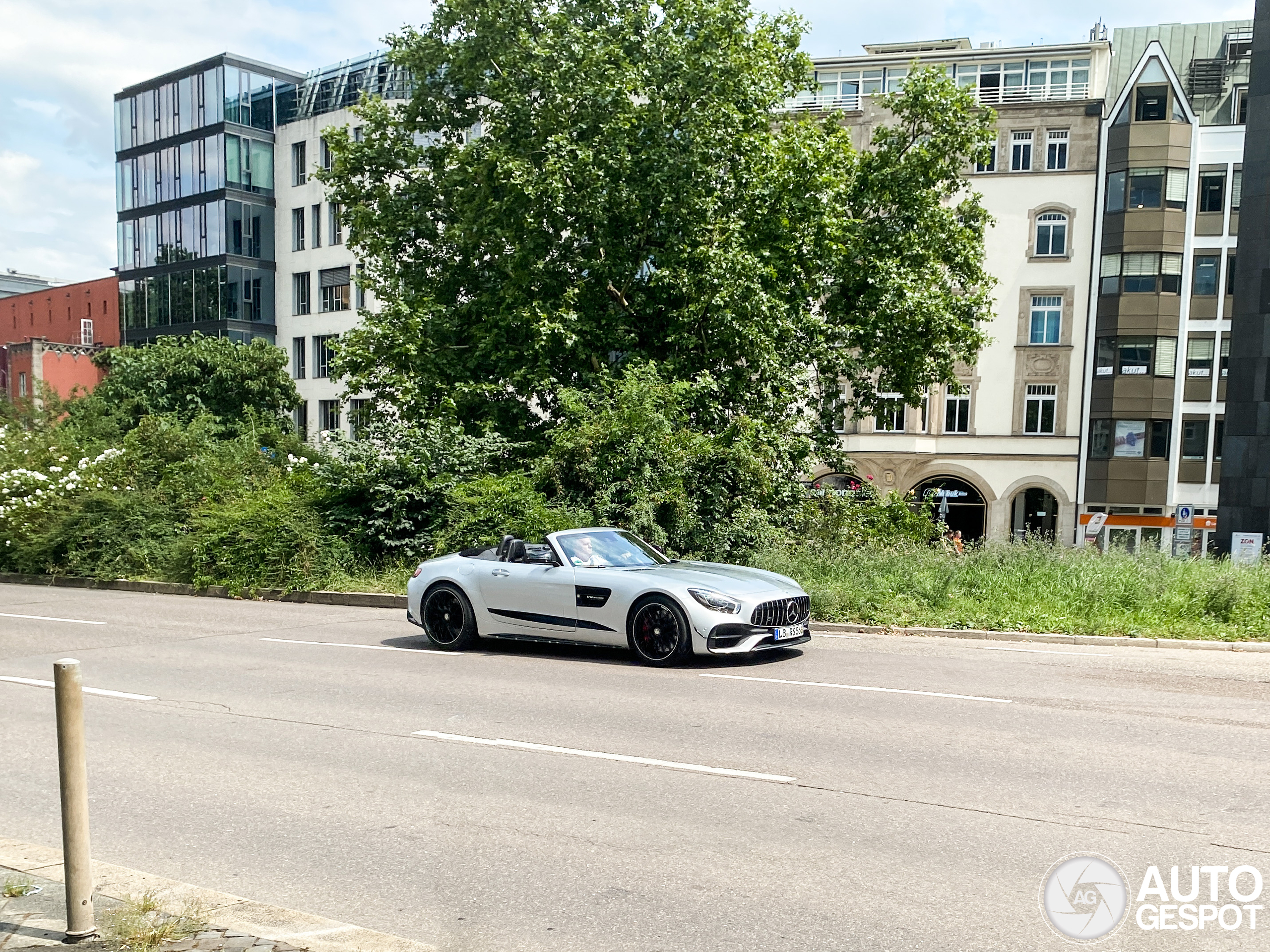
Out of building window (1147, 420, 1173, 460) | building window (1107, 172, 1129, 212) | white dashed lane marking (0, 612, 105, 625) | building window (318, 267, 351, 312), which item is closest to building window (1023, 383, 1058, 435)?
building window (1147, 420, 1173, 460)

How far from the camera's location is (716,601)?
11.1 m

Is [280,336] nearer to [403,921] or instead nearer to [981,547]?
[981,547]

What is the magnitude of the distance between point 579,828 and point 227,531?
1582cm

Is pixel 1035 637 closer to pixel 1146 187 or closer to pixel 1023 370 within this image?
pixel 1023 370

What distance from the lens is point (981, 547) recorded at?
18.4 metres

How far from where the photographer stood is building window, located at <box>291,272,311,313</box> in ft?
201

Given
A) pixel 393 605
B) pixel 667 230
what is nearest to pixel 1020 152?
pixel 667 230

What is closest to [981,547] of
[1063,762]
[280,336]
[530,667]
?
[530,667]

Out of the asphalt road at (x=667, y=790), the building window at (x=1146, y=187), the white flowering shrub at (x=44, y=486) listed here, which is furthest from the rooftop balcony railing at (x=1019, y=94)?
the asphalt road at (x=667, y=790)

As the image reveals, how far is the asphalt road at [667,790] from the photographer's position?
482 centimetres

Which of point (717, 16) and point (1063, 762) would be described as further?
point (717, 16)

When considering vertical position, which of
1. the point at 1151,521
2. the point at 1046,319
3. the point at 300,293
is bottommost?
the point at 1151,521

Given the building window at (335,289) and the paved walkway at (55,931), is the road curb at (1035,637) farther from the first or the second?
the building window at (335,289)

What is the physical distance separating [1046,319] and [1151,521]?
880 centimetres
